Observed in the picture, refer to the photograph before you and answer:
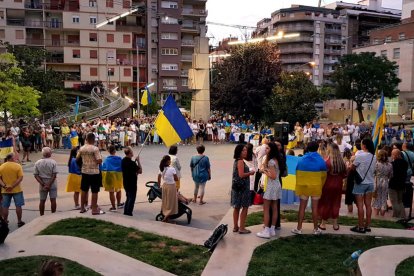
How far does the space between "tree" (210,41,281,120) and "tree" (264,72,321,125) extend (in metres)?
3.69

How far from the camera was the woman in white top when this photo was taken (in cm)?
991

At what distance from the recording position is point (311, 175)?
28.0 ft

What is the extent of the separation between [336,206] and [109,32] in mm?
59868

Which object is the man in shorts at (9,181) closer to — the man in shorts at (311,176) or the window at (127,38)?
the man in shorts at (311,176)

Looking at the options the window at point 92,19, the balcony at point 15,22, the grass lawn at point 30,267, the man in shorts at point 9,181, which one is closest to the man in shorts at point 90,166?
the man in shorts at point 9,181

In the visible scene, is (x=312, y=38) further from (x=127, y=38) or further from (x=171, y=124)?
(x=171, y=124)

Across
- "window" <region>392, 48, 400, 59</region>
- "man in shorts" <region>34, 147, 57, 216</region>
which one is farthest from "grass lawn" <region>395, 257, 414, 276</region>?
"window" <region>392, 48, 400, 59</region>

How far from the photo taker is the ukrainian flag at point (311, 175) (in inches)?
336

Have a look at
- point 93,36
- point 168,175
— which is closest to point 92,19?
point 93,36

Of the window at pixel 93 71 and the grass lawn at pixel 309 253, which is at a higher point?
the window at pixel 93 71

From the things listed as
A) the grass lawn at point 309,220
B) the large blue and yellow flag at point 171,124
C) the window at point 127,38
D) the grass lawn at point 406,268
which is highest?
the window at point 127,38

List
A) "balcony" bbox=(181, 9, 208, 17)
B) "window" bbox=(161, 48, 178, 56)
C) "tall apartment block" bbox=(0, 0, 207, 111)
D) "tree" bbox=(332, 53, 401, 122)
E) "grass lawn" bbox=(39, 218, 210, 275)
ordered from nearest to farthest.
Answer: "grass lawn" bbox=(39, 218, 210, 275) → "tree" bbox=(332, 53, 401, 122) → "tall apartment block" bbox=(0, 0, 207, 111) → "window" bbox=(161, 48, 178, 56) → "balcony" bbox=(181, 9, 208, 17)

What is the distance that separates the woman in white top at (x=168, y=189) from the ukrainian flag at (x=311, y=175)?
116 inches

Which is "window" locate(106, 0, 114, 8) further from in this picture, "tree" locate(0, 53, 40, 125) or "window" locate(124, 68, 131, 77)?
"tree" locate(0, 53, 40, 125)
